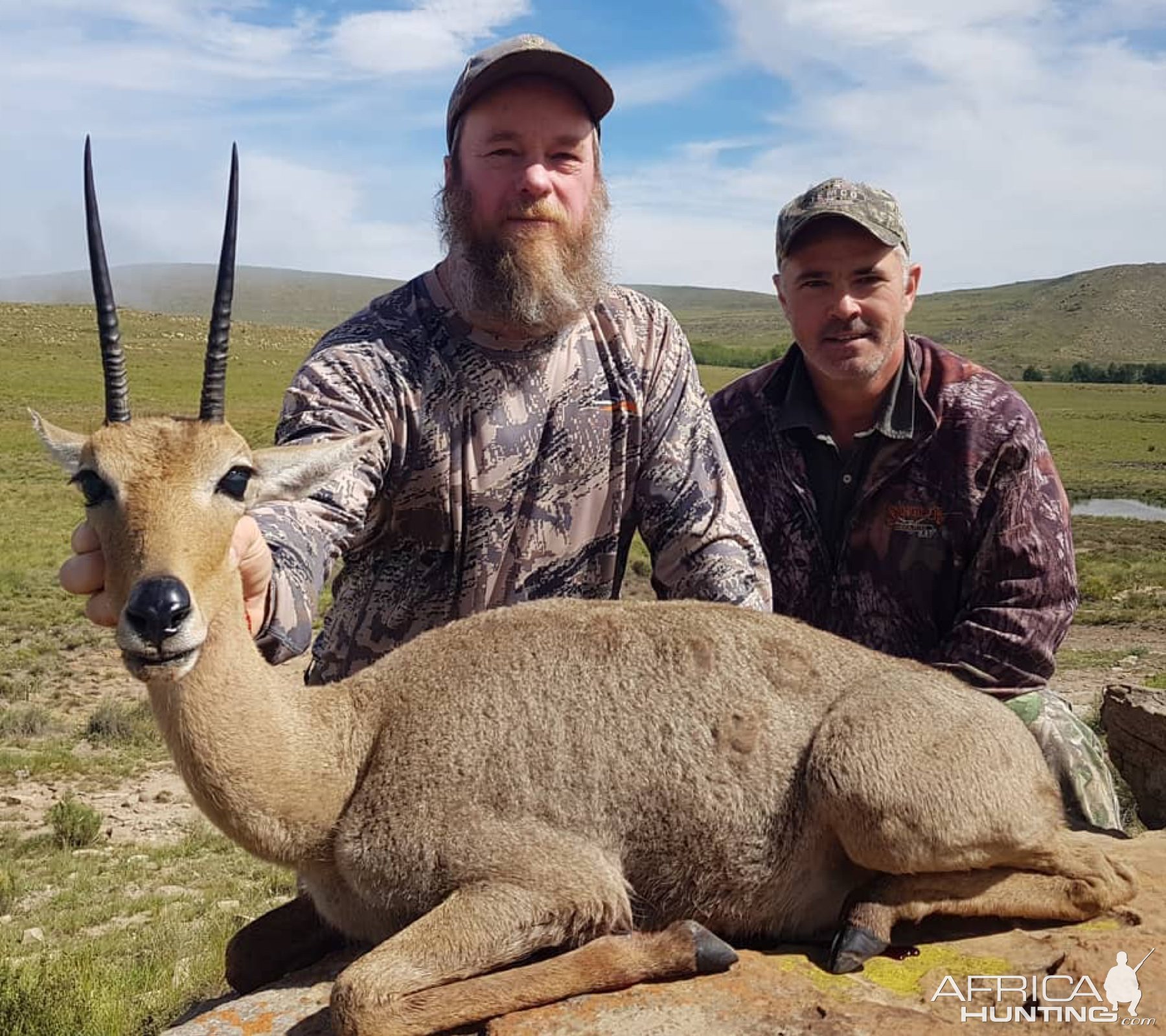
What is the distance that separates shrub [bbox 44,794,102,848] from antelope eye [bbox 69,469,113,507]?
11593mm

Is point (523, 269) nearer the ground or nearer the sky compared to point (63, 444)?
nearer the sky

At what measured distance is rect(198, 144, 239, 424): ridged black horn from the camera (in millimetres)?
5242

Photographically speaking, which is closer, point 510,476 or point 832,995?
point 832,995

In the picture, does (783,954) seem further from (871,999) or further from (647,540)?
(647,540)

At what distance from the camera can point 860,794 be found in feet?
16.4

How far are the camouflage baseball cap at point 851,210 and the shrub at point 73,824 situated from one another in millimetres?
12115

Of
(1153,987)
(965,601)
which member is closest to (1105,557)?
(965,601)

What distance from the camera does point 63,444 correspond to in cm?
521

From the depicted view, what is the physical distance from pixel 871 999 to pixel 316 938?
288 centimetres

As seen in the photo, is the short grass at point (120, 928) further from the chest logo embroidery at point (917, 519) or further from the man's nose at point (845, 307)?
the man's nose at point (845, 307)

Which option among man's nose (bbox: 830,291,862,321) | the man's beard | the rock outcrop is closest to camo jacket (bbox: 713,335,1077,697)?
man's nose (bbox: 830,291,862,321)

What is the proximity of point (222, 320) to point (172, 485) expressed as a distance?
0.97m

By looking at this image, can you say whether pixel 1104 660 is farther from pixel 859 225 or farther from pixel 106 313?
pixel 106 313

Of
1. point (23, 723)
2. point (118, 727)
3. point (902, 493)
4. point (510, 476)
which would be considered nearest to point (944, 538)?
point (902, 493)
